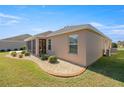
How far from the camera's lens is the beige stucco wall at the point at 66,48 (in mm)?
11695

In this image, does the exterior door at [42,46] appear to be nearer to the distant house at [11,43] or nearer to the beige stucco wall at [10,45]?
the distant house at [11,43]

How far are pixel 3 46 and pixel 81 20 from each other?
2420 cm

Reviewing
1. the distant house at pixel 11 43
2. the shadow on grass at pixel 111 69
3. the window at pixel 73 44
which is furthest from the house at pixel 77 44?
the distant house at pixel 11 43

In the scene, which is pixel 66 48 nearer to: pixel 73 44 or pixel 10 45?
pixel 73 44

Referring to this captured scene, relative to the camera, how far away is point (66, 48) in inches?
545

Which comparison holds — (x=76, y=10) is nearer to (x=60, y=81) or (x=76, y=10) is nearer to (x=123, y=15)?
(x=123, y=15)

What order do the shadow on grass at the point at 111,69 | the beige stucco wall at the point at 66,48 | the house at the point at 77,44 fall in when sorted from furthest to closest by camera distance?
the beige stucco wall at the point at 66,48
the house at the point at 77,44
the shadow on grass at the point at 111,69

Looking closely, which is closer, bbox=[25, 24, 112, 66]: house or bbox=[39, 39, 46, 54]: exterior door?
bbox=[25, 24, 112, 66]: house

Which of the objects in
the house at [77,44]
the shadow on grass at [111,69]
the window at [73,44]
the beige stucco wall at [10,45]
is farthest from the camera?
the beige stucco wall at [10,45]

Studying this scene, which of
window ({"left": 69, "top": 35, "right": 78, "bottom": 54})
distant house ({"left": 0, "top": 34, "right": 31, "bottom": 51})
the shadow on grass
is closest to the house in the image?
window ({"left": 69, "top": 35, "right": 78, "bottom": 54})

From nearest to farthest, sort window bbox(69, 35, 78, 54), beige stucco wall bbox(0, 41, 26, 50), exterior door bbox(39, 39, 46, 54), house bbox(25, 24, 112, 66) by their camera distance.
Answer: house bbox(25, 24, 112, 66), window bbox(69, 35, 78, 54), exterior door bbox(39, 39, 46, 54), beige stucco wall bbox(0, 41, 26, 50)

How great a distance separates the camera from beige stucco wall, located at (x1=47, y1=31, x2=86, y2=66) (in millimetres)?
11695

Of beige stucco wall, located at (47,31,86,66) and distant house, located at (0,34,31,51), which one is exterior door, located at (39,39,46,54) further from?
distant house, located at (0,34,31,51)
